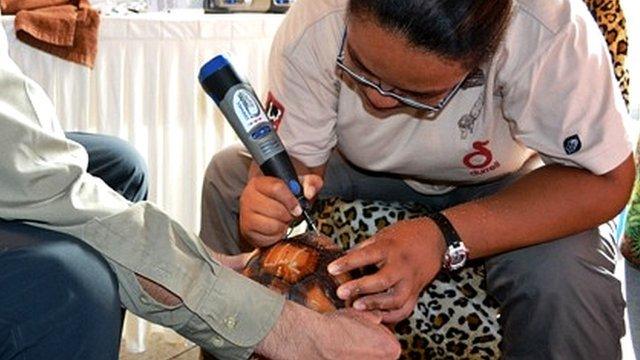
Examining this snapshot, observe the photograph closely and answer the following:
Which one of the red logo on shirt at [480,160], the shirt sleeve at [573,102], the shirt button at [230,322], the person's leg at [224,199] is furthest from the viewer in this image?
the person's leg at [224,199]

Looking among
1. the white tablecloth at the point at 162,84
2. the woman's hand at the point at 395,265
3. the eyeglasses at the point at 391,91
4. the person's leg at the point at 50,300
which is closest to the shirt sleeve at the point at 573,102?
the eyeglasses at the point at 391,91

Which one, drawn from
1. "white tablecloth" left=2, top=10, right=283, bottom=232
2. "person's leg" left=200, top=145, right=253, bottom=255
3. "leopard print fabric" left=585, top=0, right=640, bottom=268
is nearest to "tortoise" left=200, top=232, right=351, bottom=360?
"person's leg" left=200, top=145, right=253, bottom=255

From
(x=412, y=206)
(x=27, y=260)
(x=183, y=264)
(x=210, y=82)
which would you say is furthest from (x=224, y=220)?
(x=27, y=260)

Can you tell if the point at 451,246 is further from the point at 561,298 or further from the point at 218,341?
the point at 218,341

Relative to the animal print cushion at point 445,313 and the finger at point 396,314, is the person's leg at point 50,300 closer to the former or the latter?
the finger at point 396,314

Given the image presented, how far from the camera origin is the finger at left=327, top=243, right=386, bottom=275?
113cm

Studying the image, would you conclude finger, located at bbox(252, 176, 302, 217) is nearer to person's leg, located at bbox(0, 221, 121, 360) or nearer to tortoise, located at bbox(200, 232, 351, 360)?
tortoise, located at bbox(200, 232, 351, 360)

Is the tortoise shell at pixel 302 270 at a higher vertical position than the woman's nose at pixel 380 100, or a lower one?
lower

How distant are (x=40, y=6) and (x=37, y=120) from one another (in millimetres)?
844

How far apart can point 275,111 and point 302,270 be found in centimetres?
33

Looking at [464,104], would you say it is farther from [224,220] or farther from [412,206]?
[224,220]

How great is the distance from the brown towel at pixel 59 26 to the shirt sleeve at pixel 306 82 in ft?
1.74

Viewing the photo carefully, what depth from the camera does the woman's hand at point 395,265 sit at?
1130 mm

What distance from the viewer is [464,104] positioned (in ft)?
4.27
